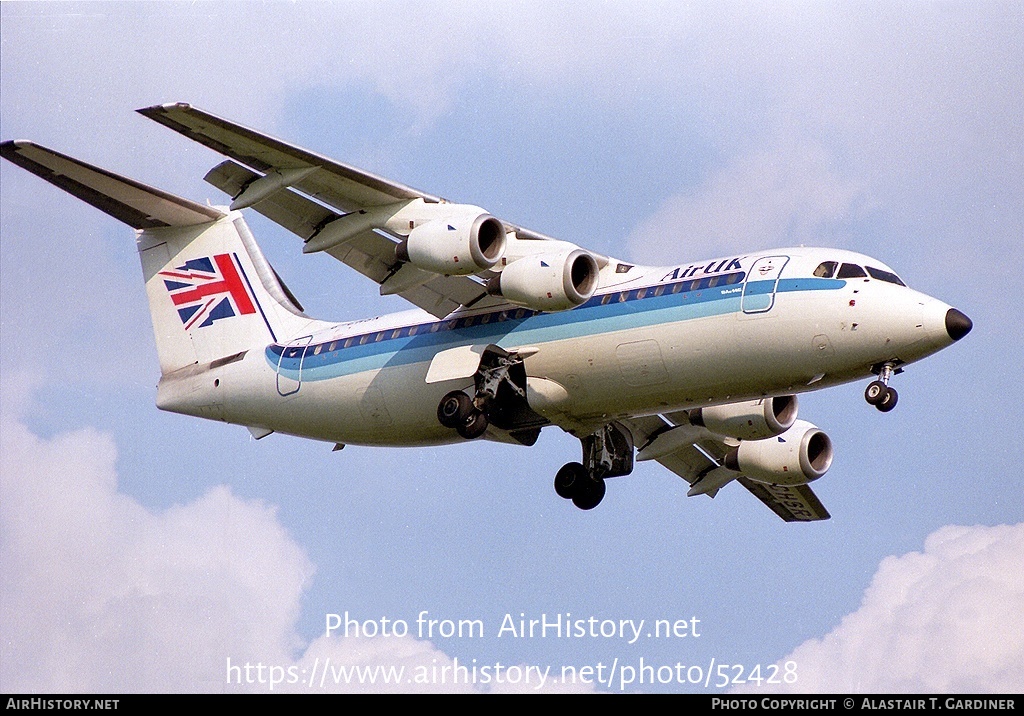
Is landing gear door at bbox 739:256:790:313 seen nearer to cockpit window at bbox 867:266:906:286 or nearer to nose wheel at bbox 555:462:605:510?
cockpit window at bbox 867:266:906:286

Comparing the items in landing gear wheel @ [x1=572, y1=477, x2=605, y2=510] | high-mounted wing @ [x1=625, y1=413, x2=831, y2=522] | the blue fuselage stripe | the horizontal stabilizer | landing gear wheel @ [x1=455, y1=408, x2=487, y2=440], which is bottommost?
landing gear wheel @ [x1=572, y1=477, x2=605, y2=510]

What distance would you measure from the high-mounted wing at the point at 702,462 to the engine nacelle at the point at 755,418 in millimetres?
359

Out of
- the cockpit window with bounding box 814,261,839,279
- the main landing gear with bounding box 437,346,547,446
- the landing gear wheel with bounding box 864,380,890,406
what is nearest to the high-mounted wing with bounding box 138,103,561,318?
the main landing gear with bounding box 437,346,547,446

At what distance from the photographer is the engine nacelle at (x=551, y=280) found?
1688 centimetres

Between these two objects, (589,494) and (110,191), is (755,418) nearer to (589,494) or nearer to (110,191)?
(589,494)

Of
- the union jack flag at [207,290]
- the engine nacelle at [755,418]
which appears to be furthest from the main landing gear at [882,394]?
the union jack flag at [207,290]

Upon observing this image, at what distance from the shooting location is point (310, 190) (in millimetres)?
18250

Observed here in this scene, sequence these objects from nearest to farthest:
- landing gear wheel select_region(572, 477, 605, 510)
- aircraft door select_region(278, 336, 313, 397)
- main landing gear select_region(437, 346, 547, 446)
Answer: main landing gear select_region(437, 346, 547, 446) < landing gear wheel select_region(572, 477, 605, 510) < aircraft door select_region(278, 336, 313, 397)

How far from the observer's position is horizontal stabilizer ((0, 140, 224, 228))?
60.5ft

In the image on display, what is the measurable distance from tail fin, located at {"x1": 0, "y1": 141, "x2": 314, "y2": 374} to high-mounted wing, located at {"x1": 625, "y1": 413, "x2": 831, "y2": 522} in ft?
14.8
